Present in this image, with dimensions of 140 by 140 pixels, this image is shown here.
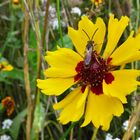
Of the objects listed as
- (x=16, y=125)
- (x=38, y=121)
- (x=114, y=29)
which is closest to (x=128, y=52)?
(x=114, y=29)

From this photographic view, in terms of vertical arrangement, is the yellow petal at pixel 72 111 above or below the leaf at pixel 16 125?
above

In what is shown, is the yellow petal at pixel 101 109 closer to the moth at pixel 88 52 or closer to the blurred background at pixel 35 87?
the moth at pixel 88 52

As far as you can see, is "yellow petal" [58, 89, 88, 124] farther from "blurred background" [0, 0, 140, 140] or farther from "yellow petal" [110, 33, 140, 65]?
"blurred background" [0, 0, 140, 140]

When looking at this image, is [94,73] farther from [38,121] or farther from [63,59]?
[38,121]

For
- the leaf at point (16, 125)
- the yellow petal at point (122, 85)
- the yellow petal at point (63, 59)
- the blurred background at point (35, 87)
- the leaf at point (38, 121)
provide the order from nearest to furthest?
the yellow petal at point (122, 85), the yellow petal at point (63, 59), the leaf at point (38, 121), the blurred background at point (35, 87), the leaf at point (16, 125)

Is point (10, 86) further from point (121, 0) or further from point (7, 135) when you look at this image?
point (121, 0)

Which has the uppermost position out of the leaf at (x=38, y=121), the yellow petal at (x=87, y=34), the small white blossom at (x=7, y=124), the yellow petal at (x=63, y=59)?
the yellow petal at (x=87, y=34)

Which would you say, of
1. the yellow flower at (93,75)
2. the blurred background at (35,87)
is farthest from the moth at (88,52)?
the blurred background at (35,87)
